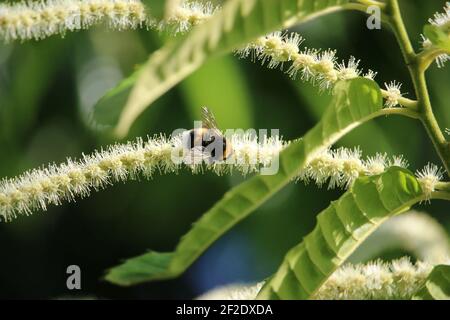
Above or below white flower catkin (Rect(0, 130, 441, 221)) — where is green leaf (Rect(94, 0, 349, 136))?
below

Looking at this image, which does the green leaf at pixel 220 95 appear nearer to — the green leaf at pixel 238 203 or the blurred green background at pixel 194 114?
the blurred green background at pixel 194 114

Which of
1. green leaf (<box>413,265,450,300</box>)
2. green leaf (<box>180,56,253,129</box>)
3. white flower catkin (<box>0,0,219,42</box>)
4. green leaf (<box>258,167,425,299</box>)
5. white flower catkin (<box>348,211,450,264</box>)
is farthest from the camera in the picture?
green leaf (<box>180,56,253,129</box>)

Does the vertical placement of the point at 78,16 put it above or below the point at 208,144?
above

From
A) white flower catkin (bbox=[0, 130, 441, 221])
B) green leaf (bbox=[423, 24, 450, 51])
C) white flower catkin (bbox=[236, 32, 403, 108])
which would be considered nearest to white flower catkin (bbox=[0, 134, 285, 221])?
white flower catkin (bbox=[0, 130, 441, 221])

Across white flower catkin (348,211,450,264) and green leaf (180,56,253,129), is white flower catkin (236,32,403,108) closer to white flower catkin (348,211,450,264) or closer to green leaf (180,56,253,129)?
white flower catkin (348,211,450,264)

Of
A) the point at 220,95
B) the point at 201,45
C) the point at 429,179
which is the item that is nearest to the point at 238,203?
the point at 201,45

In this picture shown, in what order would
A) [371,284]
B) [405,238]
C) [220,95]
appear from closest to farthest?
[371,284] → [405,238] → [220,95]

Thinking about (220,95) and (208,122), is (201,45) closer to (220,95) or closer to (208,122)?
(208,122)
